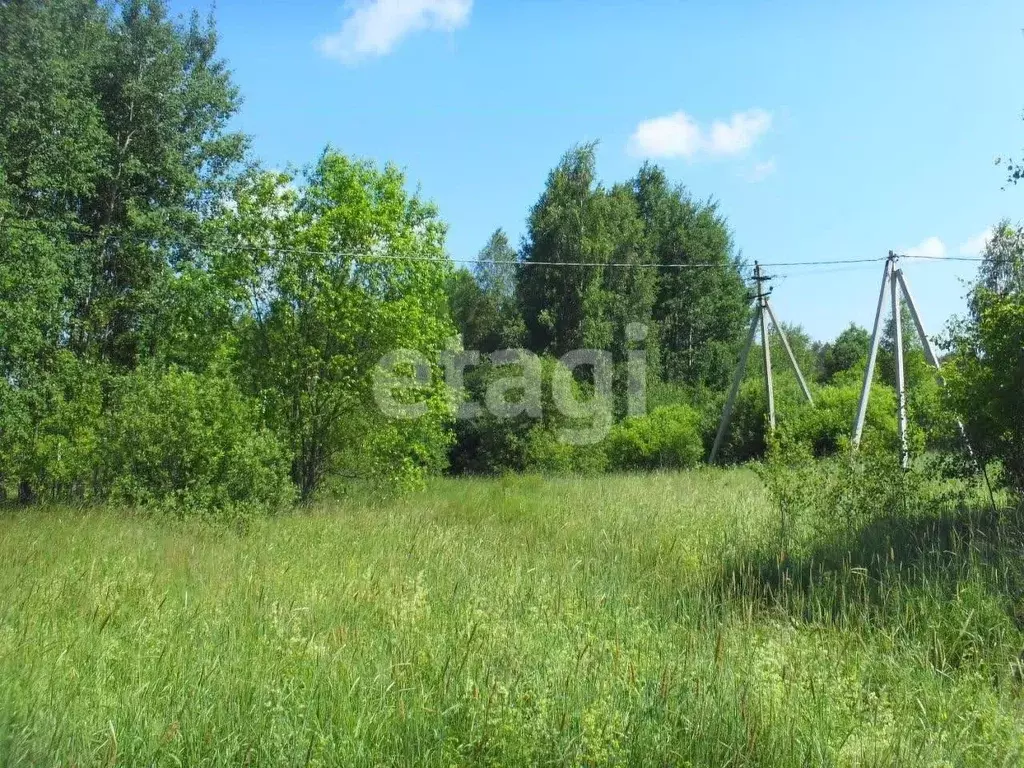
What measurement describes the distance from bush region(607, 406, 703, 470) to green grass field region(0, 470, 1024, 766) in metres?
18.7

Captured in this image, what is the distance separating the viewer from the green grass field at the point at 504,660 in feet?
9.73

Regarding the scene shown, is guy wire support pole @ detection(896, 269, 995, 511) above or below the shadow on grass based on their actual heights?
above

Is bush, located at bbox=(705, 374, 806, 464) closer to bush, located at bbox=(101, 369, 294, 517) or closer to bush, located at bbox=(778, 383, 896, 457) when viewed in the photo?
bush, located at bbox=(778, 383, 896, 457)

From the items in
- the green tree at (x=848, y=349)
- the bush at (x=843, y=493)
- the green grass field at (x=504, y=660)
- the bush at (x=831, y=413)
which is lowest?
the green grass field at (x=504, y=660)

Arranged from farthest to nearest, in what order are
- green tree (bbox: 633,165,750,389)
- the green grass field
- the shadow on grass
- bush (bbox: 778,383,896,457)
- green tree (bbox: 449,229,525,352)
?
green tree (bbox: 633,165,750,389)
green tree (bbox: 449,229,525,352)
bush (bbox: 778,383,896,457)
the shadow on grass
the green grass field

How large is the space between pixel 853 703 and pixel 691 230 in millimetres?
39571

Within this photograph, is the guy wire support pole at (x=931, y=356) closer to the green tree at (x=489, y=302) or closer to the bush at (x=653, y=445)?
the bush at (x=653, y=445)

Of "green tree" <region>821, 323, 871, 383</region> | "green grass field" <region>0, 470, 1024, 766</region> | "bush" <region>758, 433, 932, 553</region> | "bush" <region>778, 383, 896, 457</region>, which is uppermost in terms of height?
"green tree" <region>821, 323, 871, 383</region>

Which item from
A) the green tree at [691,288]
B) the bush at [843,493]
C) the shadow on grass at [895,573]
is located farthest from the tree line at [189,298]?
the green tree at [691,288]

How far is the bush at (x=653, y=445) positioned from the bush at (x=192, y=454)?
15642 millimetres

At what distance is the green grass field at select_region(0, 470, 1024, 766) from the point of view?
297cm

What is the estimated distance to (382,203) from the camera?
15.8 m

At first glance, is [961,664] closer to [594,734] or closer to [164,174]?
[594,734]

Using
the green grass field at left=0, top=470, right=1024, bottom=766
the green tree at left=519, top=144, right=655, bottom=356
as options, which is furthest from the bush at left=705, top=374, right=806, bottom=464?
the green grass field at left=0, top=470, right=1024, bottom=766
